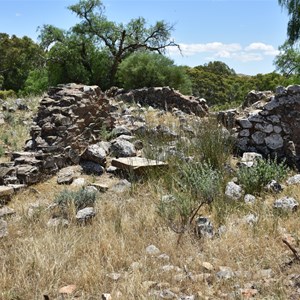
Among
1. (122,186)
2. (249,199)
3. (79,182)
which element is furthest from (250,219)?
(79,182)

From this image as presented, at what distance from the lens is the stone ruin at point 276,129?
5.96 metres

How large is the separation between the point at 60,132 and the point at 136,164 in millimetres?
1481

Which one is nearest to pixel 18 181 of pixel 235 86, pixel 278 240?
pixel 278 240

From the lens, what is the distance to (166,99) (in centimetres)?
1180

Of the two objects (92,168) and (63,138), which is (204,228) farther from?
(63,138)

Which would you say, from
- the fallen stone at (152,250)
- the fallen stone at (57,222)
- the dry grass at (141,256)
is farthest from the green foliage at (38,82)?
the fallen stone at (152,250)

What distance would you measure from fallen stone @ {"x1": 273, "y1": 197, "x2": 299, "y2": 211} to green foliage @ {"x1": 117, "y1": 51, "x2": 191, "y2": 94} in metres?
11.9

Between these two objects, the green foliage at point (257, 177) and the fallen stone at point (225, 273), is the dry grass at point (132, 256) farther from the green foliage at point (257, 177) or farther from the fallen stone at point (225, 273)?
the green foliage at point (257, 177)

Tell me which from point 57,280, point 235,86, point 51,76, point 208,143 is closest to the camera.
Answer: point 57,280

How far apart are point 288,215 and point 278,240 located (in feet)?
1.60

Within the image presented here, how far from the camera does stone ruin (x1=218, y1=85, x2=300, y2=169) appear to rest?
596 centimetres

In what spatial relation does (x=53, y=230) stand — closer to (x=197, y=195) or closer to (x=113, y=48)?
(x=197, y=195)

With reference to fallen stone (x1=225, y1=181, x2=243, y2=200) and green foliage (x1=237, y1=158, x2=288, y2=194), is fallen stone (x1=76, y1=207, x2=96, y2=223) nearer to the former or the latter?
fallen stone (x1=225, y1=181, x2=243, y2=200)

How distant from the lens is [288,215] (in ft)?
12.0
